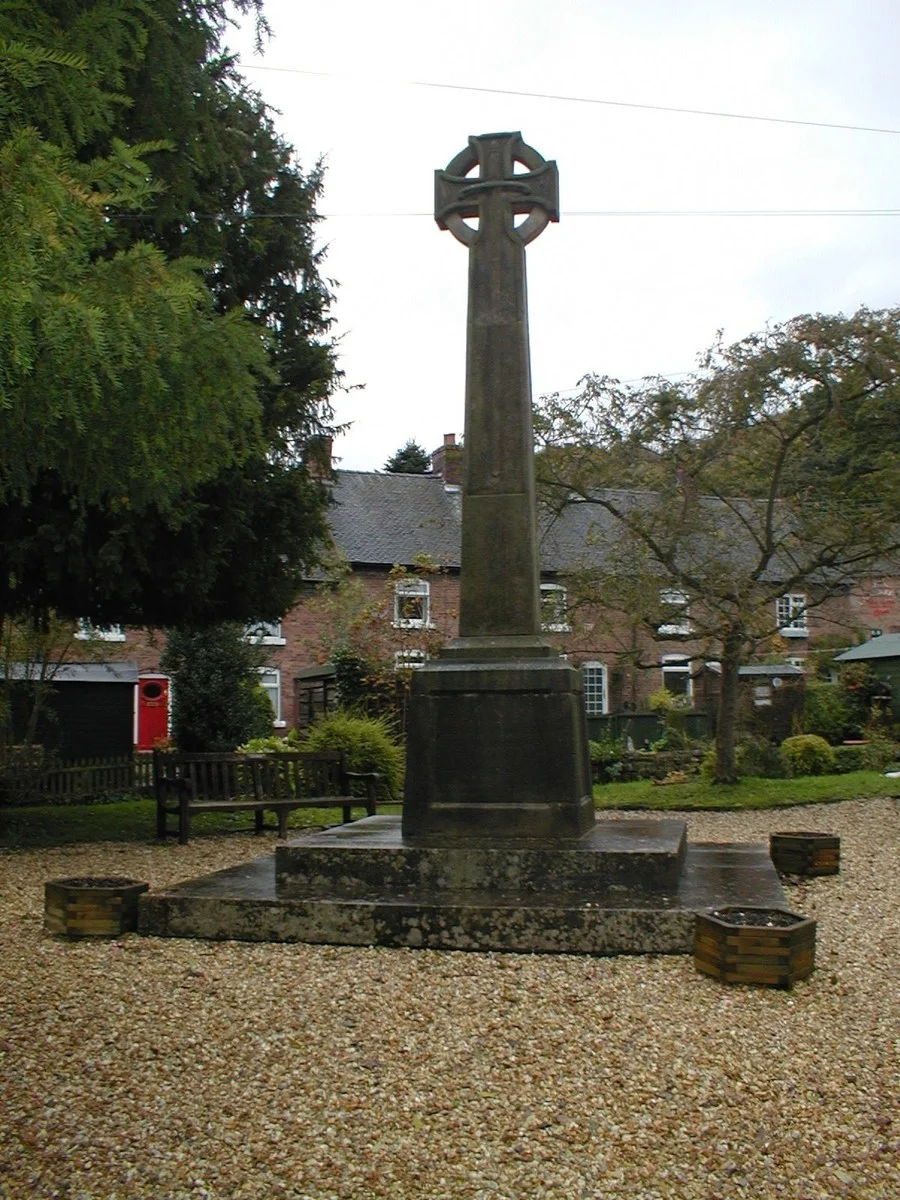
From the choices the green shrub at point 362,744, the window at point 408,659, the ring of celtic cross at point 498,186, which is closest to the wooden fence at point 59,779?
the green shrub at point 362,744

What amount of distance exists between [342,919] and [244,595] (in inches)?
276

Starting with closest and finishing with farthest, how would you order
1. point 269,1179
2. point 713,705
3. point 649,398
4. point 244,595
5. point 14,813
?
point 269,1179 < point 244,595 < point 14,813 < point 649,398 < point 713,705

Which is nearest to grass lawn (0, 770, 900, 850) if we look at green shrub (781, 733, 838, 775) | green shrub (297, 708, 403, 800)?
green shrub (781, 733, 838, 775)

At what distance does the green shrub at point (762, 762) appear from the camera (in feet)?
66.3

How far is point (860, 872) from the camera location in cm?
994

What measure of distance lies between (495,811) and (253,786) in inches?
249

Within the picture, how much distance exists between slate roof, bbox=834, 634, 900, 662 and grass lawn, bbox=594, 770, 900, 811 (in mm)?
9802

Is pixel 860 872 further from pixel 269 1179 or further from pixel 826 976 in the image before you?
pixel 269 1179

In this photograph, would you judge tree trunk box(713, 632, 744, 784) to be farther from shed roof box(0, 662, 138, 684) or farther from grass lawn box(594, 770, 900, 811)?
shed roof box(0, 662, 138, 684)

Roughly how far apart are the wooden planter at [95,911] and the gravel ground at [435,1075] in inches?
5.9

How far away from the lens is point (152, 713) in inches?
1184

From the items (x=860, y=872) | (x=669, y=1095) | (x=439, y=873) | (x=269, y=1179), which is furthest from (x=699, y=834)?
(x=269, y=1179)

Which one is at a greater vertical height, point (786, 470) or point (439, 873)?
point (786, 470)

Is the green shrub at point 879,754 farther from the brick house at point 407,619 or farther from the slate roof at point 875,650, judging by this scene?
the slate roof at point 875,650
